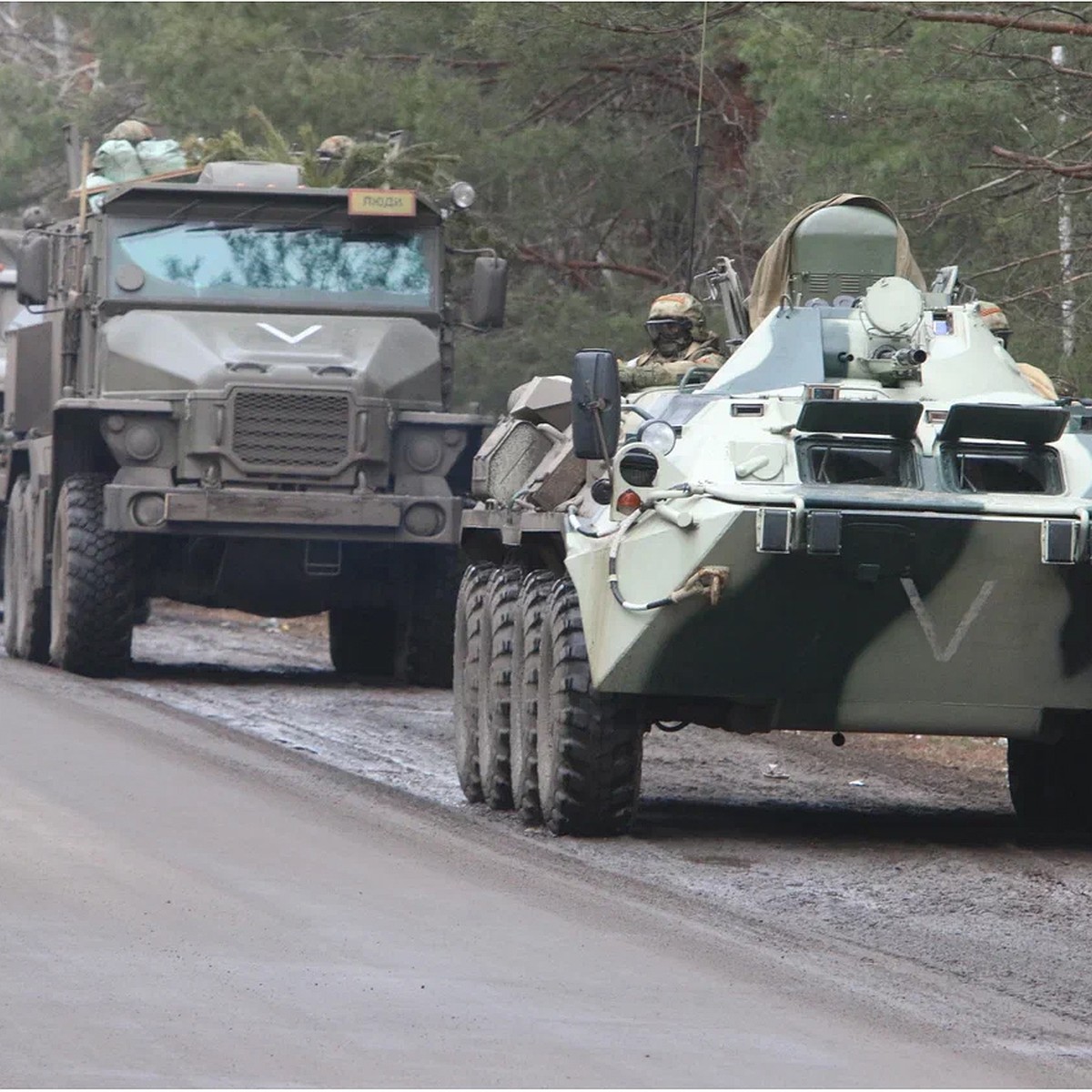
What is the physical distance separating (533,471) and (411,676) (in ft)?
19.7

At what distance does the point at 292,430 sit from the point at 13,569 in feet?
10.9

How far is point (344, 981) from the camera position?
6734 millimetres

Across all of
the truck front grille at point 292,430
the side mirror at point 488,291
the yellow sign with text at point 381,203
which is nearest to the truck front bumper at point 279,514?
the truck front grille at point 292,430

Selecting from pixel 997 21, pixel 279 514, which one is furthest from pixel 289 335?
pixel 997 21

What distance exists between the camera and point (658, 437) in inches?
373

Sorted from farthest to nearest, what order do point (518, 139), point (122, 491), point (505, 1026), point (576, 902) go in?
point (518, 139) < point (122, 491) < point (576, 902) < point (505, 1026)

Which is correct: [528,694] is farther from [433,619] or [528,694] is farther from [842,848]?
[433,619]

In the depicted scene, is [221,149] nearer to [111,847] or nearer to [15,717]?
[15,717]

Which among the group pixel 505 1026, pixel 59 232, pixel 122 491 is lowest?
pixel 505 1026

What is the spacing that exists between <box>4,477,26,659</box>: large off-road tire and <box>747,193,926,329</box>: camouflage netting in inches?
307

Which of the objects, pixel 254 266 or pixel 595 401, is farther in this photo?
pixel 254 266

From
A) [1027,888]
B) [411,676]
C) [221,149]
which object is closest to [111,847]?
[1027,888]

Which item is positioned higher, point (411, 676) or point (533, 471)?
point (533, 471)

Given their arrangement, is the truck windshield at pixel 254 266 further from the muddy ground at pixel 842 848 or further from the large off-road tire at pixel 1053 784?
the large off-road tire at pixel 1053 784
